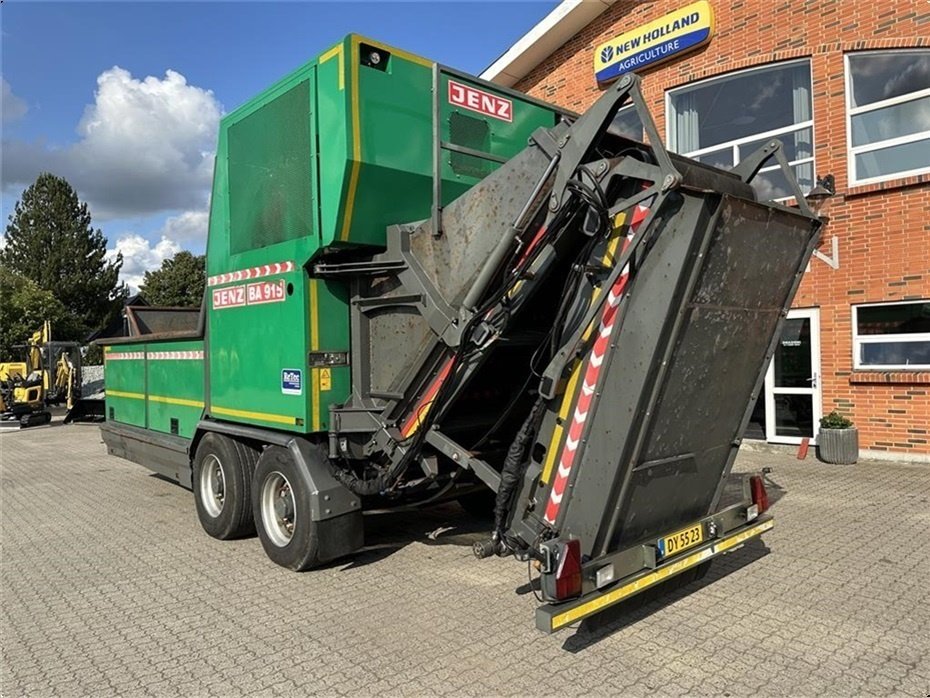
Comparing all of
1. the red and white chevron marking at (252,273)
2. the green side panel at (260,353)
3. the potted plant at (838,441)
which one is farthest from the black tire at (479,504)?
the potted plant at (838,441)

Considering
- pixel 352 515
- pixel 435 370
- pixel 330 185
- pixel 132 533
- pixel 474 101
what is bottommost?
pixel 132 533

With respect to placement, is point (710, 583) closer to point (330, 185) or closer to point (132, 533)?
point (330, 185)

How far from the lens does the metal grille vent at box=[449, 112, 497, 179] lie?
5.18m

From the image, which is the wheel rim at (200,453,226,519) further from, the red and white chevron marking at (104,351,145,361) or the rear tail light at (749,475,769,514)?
the rear tail light at (749,475,769,514)

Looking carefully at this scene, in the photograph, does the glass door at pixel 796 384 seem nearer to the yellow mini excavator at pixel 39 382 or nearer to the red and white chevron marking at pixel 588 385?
the red and white chevron marking at pixel 588 385

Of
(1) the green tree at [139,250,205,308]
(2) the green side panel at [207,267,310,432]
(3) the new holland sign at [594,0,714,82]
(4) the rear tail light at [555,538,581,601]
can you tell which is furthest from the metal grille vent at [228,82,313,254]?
(1) the green tree at [139,250,205,308]

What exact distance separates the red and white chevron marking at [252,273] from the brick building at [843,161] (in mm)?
8095

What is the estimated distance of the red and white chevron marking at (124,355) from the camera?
26.3ft

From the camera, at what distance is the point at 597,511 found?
357 cm

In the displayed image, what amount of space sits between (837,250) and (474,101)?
700 centimetres

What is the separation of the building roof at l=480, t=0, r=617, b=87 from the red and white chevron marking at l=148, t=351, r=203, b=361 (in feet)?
29.8

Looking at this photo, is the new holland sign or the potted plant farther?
the new holland sign

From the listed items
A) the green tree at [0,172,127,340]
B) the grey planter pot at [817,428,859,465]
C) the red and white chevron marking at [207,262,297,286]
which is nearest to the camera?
the red and white chevron marking at [207,262,297,286]

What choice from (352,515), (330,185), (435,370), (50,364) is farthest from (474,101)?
(50,364)
